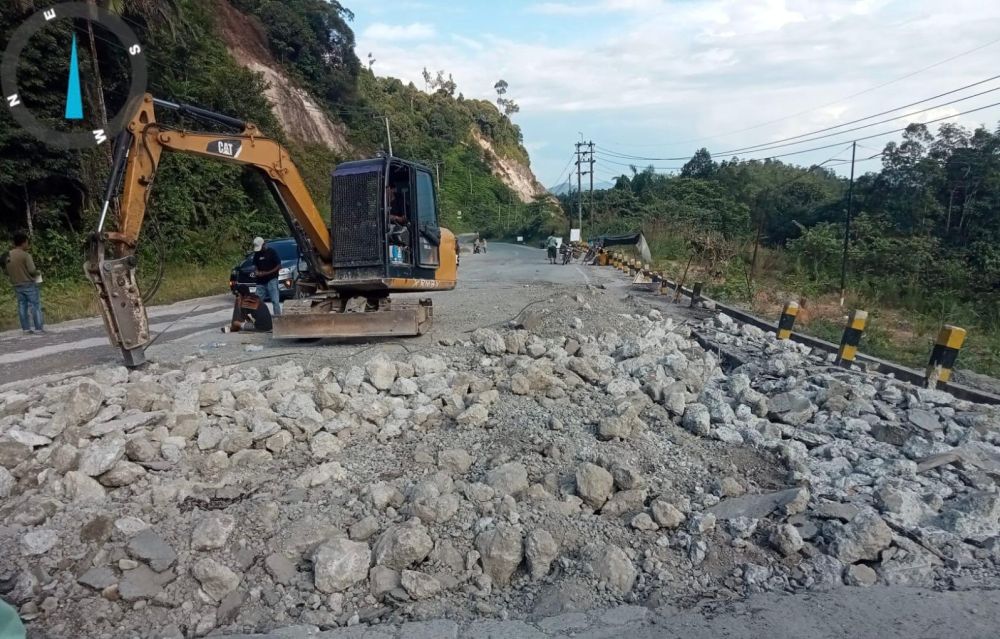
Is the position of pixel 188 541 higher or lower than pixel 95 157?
lower

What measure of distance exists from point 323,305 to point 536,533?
6.41m

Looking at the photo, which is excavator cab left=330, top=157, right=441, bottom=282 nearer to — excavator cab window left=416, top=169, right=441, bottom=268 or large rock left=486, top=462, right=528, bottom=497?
excavator cab window left=416, top=169, right=441, bottom=268

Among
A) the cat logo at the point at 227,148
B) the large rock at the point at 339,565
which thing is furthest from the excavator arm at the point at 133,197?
the large rock at the point at 339,565

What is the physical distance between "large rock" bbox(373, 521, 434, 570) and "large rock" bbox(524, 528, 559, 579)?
0.58 meters

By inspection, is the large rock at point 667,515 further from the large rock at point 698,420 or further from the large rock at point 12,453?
the large rock at point 12,453

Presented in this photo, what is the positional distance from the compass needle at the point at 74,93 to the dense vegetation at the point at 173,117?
0.28m

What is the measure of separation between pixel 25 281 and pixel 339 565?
993 cm

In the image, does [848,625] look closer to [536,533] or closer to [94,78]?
[536,533]

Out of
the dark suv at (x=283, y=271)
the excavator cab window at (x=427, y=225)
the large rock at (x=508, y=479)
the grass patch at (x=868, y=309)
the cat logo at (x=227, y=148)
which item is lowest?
the grass patch at (x=868, y=309)

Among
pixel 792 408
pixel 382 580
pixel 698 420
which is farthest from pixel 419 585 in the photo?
pixel 792 408

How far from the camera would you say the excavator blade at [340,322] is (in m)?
9.28

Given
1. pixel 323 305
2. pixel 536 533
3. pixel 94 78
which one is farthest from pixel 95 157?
pixel 536 533

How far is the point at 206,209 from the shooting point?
22859 millimetres

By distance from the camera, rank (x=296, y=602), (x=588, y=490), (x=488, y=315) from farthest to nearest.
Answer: (x=488, y=315) → (x=588, y=490) → (x=296, y=602)
